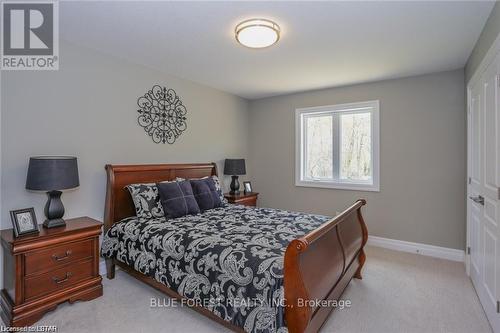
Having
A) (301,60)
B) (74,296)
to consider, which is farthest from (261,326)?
(301,60)

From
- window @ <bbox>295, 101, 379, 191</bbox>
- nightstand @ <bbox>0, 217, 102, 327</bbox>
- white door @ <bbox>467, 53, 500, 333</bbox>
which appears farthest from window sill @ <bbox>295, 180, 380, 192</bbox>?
nightstand @ <bbox>0, 217, 102, 327</bbox>

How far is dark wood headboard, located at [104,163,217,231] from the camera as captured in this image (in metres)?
2.80

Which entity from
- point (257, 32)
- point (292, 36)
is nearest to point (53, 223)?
point (257, 32)

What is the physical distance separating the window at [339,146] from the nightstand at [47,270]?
10.6 ft

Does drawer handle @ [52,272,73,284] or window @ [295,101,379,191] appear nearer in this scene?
drawer handle @ [52,272,73,284]

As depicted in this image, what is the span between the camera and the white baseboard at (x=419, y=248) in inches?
129

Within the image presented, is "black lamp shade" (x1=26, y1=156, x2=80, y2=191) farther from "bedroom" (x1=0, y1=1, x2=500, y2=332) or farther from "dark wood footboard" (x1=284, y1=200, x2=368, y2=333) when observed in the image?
"dark wood footboard" (x1=284, y1=200, x2=368, y2=333)

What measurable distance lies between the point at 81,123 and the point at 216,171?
1.97 meters

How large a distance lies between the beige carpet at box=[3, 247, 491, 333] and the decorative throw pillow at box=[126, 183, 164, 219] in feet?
2.35

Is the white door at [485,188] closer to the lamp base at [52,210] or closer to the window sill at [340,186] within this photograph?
the window sill at [340,186]

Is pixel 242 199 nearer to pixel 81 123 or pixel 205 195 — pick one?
pixel 205 195

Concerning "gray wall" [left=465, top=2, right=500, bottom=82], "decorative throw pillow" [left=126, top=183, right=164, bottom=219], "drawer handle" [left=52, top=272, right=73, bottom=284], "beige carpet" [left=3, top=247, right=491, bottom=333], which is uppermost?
"gray wall" [left=465, top=2, right=500, bottom=82]

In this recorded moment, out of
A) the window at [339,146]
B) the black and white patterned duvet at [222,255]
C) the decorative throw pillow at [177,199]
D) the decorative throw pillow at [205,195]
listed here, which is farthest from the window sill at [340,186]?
the decorative throw pillow at [177,199]

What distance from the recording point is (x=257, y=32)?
2188 millimetres
